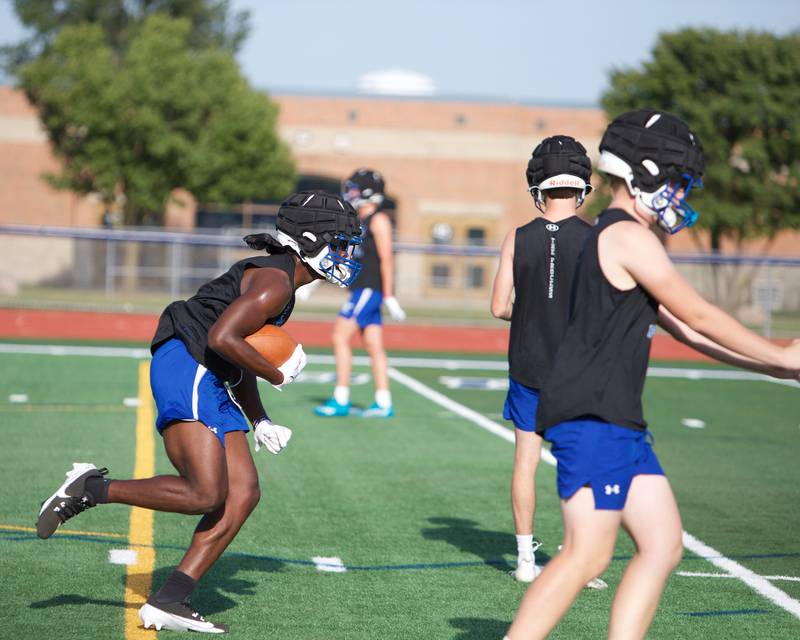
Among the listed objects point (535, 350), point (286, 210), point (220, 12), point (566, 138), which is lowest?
point (535, 350)

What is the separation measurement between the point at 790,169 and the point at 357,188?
89.9 feet

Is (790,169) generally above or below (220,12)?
below

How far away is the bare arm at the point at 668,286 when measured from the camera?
364 centimetres

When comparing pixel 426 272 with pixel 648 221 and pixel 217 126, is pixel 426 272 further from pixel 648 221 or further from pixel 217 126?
pixel 648 221

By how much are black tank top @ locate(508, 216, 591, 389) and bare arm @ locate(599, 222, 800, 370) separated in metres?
1.99

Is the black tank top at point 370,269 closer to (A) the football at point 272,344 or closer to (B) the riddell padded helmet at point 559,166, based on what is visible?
(B) the riddell padded helmet at point 559,166

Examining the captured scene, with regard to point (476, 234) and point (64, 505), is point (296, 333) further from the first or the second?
point (476, 234)

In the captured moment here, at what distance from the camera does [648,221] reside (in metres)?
3.84

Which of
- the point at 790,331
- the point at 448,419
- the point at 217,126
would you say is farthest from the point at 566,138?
the point at 217,126

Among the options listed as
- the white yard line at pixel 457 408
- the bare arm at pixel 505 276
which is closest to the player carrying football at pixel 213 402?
the bare arm at pixel 505 276

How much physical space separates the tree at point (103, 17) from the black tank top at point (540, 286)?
4523 cm

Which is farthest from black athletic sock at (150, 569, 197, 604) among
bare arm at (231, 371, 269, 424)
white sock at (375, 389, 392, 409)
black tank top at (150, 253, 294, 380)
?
white sock at (375, 389, 392, 409)

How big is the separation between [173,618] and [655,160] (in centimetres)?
263

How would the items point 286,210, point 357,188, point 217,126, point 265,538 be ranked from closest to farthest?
point 286,210 → point 265,538 → point 357,188 → point 217,126
